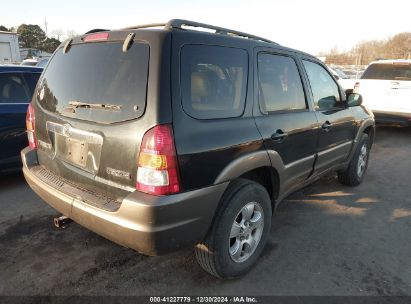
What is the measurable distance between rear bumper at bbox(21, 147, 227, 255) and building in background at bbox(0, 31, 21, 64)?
122 feet

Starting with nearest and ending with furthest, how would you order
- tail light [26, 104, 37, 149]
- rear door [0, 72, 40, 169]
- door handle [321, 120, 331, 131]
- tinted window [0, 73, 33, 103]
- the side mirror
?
tail light [26, 104, 37, 149]
door handle [321, 120, 331, 131]
the side mirror
rear door [0, 72, 40, 169]
tinted window [0, 73, 33, 103]

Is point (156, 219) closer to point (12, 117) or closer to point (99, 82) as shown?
point (99, 82)

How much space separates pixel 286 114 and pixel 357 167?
2215 mm

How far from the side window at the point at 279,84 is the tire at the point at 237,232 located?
2.29 ft

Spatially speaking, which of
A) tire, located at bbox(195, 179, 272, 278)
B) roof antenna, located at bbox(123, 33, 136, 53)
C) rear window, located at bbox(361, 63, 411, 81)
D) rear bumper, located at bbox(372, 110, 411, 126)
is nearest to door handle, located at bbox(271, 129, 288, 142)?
tire, located at bbox(195, 179, 272, 278)

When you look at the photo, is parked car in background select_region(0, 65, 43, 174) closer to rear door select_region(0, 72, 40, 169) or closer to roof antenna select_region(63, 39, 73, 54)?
rear door select_region(0, 72, 40, 169)

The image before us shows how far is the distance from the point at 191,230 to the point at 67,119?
1.21 meters

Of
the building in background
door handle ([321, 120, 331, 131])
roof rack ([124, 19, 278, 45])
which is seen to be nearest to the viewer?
roof rack ([124, 19, 278, 45])

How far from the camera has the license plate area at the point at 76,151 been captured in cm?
247

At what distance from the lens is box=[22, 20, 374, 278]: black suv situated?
214 centimetres

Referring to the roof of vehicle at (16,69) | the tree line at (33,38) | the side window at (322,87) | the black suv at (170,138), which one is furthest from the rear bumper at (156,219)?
the tree line at (33,38)

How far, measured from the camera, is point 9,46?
34.8 metres

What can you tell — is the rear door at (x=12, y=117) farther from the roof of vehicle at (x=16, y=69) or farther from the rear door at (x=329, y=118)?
the rear door at (x=329, y=118)

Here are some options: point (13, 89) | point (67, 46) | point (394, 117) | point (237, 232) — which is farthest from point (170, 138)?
point (394, 117)
